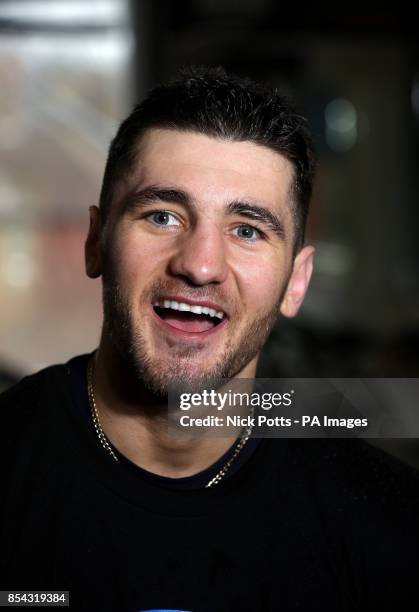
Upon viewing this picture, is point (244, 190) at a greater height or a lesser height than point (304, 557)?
greater

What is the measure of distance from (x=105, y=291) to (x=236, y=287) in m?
0.25

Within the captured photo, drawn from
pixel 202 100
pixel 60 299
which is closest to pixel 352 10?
pixel 60 299

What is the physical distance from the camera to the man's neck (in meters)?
1.29

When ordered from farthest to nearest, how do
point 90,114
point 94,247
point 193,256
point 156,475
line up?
point 90,114 → point 94,247 → point 156,475 → point 193,256

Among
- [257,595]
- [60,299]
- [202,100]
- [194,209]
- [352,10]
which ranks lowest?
[257,595]

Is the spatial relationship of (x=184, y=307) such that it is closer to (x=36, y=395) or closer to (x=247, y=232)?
(x=247, y=232)

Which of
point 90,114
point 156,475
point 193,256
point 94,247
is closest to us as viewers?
point 193,256

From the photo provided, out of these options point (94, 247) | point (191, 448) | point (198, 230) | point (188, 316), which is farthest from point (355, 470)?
point (94, 247)

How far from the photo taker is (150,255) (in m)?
1.21

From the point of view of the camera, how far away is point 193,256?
1.15 meters

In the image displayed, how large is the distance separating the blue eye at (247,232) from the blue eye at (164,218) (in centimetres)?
11

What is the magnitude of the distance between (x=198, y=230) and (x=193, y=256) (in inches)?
2.1

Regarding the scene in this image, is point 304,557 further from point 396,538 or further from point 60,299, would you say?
point 60,299

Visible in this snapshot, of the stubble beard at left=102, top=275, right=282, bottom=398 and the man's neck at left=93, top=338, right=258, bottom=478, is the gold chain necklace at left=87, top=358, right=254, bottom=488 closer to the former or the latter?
the man's neck at left=93, top=338, right=258, bottom=478
